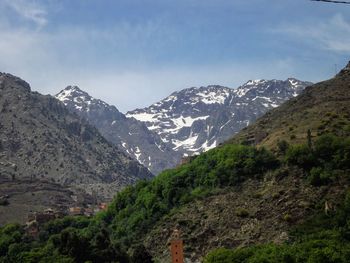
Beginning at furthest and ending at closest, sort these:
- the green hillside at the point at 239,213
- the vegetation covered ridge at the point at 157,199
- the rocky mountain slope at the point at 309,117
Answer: the rocky mountain slope at the point at 309,117 → the vegetation covered ridge at the point at 157,199 → the green hillside at the point at 239,213

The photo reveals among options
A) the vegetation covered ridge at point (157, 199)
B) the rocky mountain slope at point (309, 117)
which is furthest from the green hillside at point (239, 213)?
the rocky mountain slope at point (309, 117)

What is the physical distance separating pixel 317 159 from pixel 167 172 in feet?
140

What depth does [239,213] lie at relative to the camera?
9488 cm

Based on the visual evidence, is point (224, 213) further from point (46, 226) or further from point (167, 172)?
point (46, 226)

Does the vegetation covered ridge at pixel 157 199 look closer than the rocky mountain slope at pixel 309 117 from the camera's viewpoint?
Yes

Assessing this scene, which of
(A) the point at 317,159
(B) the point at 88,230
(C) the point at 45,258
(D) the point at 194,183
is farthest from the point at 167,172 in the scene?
(C) the point at 45,258

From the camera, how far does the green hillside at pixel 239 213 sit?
7944cm

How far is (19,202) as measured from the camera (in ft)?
620

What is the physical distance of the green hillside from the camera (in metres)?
79.4

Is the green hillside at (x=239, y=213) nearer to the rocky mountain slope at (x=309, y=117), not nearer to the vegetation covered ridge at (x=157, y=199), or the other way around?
the vegetation covered ridge at (x=157, y=199)

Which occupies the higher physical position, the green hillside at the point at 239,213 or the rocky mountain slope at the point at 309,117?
the rocky mountain slope at the point at 309,117

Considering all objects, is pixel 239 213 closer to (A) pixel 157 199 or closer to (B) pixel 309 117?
(A) pixel 157 199

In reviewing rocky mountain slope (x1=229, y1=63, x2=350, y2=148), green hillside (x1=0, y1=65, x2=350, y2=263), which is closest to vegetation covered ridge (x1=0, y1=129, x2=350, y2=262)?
green hillside (x1=0, y1=65, x2=350, y2=263)

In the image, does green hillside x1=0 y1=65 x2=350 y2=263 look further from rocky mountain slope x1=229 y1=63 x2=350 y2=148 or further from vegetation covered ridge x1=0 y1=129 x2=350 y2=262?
rocky mountain slope x1=229 y1=63 x2=350 y2=148
